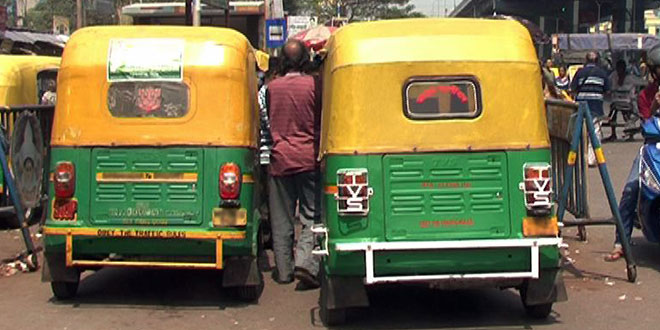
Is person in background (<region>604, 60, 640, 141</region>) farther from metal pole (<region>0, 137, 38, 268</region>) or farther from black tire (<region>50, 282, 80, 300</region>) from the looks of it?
black tire (<region>50, 282, 80, 300</region>)

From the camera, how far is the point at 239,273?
6695 millimetres

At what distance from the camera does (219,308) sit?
680 cm

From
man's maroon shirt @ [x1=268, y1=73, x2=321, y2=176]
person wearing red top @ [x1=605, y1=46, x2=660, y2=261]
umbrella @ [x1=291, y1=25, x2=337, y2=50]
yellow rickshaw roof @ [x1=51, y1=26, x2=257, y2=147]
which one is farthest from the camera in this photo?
umbrella @ [x1=291, y1=25, x2=337, y2=50]

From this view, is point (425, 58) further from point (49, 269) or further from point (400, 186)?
point (49, 269)

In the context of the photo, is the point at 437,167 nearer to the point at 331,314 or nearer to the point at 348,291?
the point at 348,291

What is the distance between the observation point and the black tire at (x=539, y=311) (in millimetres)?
6184

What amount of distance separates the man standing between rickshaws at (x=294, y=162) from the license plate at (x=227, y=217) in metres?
0.87

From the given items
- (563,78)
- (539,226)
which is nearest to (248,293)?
(539,226)

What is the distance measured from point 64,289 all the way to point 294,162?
6.94ft

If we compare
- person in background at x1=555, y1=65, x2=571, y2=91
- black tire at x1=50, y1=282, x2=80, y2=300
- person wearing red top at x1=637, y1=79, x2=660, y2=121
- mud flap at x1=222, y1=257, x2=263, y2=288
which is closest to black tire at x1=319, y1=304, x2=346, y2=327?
mud flap at x1=222, y1=257, x2=263, y2=288

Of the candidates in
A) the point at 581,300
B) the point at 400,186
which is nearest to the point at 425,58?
the point at 400,186

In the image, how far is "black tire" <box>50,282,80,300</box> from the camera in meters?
6.84

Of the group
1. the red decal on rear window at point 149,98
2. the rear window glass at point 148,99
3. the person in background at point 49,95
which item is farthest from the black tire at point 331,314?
the person in background at point 49,95

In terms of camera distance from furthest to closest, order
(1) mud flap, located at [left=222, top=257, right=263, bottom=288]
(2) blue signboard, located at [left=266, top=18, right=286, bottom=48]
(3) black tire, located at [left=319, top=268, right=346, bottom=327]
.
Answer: (2) blue signboard, located at [left=266, top=18, right=286, bottom=48]
(1) mud flap, located at [left=222, top=257, right=263, bottom=288]
(3) black tire, located at [left=319, top=268, right=346, bottom=327]
